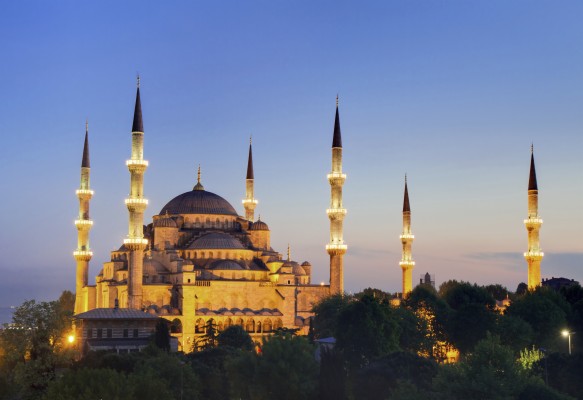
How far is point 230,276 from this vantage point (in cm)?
7288

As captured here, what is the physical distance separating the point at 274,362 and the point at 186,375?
13.8 ft

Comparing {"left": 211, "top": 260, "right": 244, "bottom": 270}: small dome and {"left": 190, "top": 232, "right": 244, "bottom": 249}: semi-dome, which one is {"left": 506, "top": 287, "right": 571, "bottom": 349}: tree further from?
{"left": 190, "top": 232, "right": 244, "bottom": 249}: semi-dome

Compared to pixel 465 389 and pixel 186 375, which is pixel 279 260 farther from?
pixel 465 389

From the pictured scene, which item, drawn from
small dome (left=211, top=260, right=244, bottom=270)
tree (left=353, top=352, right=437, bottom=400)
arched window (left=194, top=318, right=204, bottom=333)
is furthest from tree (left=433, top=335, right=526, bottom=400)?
small dome (left=211, top=260, right=244, bottom=270)

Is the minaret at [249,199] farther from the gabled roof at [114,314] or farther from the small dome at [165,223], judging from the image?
the gabled roof at [114,314]

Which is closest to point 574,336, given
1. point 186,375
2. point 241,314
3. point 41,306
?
point 241,314

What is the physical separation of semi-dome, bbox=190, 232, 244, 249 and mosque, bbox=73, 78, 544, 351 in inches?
3.0

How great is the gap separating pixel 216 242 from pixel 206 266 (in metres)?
2.78

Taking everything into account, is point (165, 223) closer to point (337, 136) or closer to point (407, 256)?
point (337, 136)

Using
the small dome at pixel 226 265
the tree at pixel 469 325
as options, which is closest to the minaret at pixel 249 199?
the small dome at pixel 226 265

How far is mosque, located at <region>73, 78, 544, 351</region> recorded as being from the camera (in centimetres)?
6862

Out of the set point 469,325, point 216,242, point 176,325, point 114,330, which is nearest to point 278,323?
point 176,325

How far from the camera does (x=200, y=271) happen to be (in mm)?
73125

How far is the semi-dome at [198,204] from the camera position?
8075 cm
